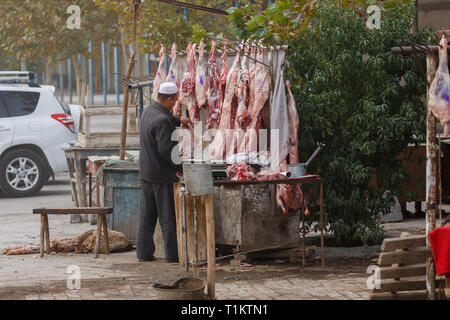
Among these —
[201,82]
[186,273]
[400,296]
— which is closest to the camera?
[400,296]

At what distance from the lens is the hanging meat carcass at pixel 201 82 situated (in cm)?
1114

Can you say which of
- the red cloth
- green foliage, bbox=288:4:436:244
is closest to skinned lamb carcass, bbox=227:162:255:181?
green foliage, bbox=288:4:436:244

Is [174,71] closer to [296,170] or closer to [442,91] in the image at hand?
[296,170]

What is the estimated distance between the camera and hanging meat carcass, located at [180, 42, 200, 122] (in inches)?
443

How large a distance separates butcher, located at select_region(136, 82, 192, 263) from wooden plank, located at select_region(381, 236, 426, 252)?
3367 millimetres

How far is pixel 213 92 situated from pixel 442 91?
425 centimetres

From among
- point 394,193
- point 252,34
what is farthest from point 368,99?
point 252,34

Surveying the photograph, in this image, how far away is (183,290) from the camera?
7.41 metres

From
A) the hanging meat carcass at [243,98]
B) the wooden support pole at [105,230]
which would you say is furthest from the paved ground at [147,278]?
the hanging meat carcass at [243,98]

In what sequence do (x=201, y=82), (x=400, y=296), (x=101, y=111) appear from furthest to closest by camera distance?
1. (x=101, y=111)
2. (x=201, y=82)
3. (x=400, y=296)

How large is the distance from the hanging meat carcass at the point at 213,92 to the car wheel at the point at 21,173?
6907mm

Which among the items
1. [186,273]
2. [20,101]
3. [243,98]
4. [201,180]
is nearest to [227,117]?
[243,98]

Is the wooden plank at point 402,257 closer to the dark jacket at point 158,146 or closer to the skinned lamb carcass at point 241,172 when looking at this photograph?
the skinned lamb carcass at point 241,172

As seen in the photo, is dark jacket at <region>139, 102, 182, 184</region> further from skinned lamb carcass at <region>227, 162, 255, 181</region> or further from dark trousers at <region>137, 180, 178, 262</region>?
skinned lamb carcass at <region>227, 162, 255, 181</region>
